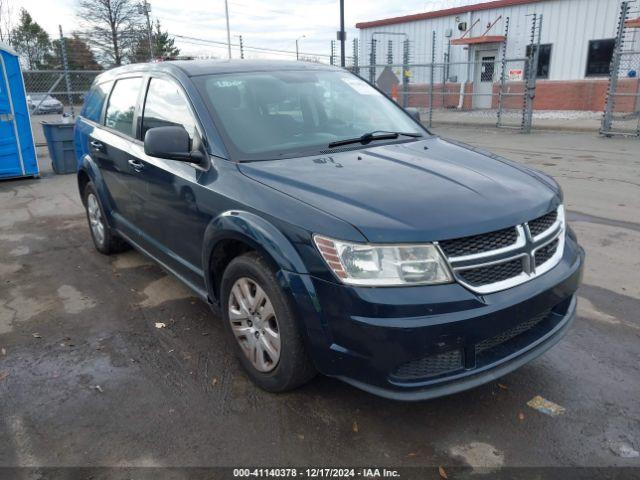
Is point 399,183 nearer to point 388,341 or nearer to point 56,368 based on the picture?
point 388,341

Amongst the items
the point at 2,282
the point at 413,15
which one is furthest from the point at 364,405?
the point at 413,15

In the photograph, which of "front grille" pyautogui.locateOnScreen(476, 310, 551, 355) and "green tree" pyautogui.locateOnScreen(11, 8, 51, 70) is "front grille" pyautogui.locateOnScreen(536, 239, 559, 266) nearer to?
"front grille" pyautogui.locateOnScreen(476, 310, 551, 355)

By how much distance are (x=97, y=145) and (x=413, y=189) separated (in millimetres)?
3445

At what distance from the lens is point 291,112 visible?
3.62 m

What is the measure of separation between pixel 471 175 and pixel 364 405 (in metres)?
1.40

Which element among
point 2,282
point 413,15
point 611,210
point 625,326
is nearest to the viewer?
point 625,326

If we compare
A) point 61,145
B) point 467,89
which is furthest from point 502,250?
point 467,89

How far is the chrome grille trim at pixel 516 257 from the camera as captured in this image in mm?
2408

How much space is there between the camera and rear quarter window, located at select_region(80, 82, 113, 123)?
5.16m

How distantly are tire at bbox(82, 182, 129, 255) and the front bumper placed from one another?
130 inches

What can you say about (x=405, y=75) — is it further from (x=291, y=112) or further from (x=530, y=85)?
(x=291, y=112)

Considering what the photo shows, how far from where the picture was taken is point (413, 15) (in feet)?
83.9

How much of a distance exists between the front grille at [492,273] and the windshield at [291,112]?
1.32 meters

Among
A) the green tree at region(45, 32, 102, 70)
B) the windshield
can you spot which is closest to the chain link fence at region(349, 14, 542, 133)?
the green tree at region(45, 32, 102, 70)
